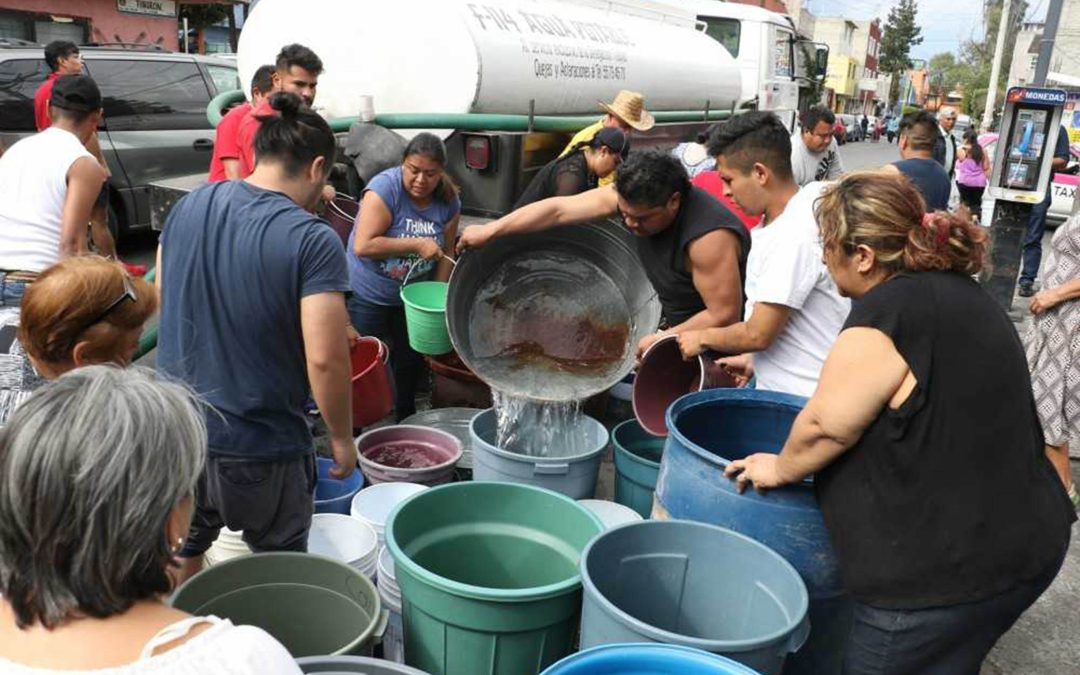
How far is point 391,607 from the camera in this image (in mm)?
2707

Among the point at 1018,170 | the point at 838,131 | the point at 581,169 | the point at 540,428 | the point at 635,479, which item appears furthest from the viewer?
the point at 838,131

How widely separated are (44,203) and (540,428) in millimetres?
2294

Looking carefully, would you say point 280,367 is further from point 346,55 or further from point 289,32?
point 289,32

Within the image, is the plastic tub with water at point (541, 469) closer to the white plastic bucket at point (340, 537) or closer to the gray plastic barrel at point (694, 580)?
the white plastic bucket at point (340, 537)

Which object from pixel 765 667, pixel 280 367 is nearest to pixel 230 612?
pixel 280 367

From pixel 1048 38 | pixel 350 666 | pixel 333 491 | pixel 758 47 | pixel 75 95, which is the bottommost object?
pixel 333 491

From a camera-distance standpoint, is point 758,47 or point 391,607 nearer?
point 391,607

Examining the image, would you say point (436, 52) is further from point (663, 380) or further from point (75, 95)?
point (663, 380)

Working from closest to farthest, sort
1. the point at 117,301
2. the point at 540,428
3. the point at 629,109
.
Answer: the point at 117,301 < the point at 540,428 < the point at 629,109

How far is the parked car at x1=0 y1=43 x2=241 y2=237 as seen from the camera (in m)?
6.78

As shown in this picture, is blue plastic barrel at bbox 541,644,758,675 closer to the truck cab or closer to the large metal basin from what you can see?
the large metal basin

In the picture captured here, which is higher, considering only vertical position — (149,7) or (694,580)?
(149,7)

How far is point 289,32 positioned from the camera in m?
5.55

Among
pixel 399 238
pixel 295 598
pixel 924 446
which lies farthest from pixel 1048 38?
pixel 295 598
